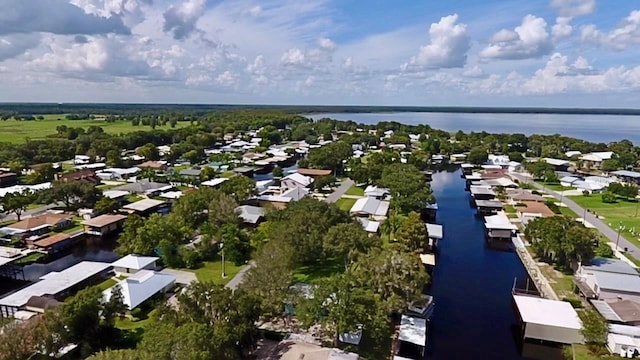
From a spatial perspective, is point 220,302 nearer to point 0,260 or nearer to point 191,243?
point 191,243

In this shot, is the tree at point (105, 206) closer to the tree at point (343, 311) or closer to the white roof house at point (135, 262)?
the white roof house at point (135, 262)

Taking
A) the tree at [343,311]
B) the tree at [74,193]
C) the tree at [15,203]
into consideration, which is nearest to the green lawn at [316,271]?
the tree at [343,311]

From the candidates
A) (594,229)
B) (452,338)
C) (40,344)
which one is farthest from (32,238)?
(594,229)

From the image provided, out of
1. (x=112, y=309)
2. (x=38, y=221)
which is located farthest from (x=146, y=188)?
(x=112, y=309)

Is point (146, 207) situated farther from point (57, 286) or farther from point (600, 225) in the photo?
point (600, 225)

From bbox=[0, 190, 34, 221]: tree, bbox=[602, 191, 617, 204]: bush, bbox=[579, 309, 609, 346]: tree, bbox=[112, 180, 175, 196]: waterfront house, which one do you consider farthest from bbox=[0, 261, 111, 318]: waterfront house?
bbox=[602, 191, 617, 204]: bush

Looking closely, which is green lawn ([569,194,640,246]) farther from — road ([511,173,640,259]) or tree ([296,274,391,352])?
tree ([296,274,391,352])
